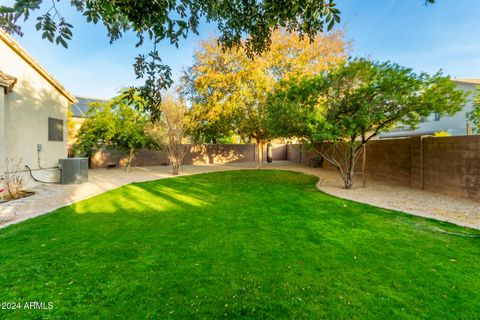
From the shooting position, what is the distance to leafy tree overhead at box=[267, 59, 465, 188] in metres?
6.88

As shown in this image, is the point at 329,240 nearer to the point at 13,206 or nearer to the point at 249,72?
the point at 13,206

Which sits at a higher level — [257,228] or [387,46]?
[387,46]

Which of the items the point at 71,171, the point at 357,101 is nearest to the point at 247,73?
the point at 357,101

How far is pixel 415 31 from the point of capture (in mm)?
9625

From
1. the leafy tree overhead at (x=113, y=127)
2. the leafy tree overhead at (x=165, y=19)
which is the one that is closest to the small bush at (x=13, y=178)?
the leafy tree overhead at (x=113, y=127)

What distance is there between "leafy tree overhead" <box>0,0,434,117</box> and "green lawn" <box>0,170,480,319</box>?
83.2 inches

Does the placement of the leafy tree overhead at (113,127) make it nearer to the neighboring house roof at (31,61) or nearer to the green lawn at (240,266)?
the neighboring house roof at (31,61)

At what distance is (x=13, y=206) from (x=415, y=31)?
50.9ft

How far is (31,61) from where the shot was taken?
8836 mm

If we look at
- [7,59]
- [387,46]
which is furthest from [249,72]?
[7,59]

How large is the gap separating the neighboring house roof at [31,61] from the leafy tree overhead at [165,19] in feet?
27.0

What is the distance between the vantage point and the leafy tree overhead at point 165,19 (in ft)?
6.52

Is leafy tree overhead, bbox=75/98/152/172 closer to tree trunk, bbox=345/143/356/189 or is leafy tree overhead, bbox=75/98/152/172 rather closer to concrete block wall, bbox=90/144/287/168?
concrete block wall, bbox=90/144/287/168

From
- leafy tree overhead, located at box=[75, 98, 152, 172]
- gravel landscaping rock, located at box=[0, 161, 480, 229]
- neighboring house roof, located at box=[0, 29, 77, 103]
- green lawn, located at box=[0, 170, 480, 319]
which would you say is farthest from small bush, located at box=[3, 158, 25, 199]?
leafy tree overhead, located at box=[75, 98, 152, 172]
